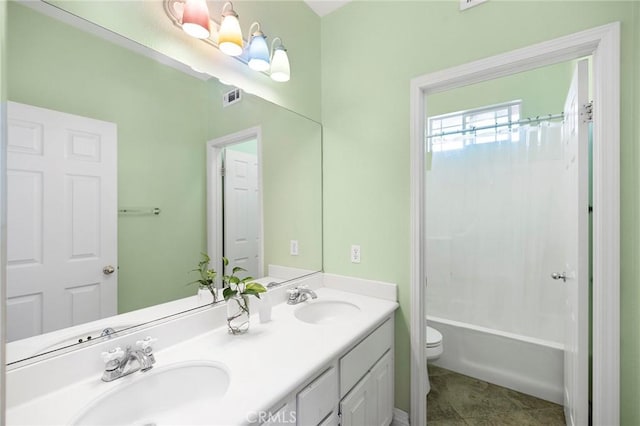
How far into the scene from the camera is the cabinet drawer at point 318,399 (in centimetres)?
90

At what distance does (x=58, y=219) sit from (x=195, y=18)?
0.87 meters

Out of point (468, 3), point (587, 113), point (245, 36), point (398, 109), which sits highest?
point (468, 3)

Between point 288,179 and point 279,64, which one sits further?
point 288,179

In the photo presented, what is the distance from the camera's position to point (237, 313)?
1.18 m

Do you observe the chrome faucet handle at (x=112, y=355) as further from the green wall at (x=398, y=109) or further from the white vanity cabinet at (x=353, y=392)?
the green wall at (x=398, y=109)

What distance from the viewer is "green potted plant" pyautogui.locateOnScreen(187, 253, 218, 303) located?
122 cm

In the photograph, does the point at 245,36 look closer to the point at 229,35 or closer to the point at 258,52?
the point at 258,52

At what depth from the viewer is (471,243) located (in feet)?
8.04

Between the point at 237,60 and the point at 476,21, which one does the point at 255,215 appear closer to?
the point at 237,60

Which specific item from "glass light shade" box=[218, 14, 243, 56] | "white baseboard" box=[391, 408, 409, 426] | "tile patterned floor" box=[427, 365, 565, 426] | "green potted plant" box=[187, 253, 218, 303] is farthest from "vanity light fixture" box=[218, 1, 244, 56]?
"tile patterned floor" box=[427, 365, 565, 426]

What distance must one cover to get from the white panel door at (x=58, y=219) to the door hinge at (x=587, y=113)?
6.45 feet

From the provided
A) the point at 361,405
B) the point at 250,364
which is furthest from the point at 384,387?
the point at 250,364

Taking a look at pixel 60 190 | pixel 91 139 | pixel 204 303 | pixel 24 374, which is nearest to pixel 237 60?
pixel 91 139

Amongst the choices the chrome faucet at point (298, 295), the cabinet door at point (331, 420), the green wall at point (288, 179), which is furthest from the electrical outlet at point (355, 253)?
the cabinet door at point (331, 420)
